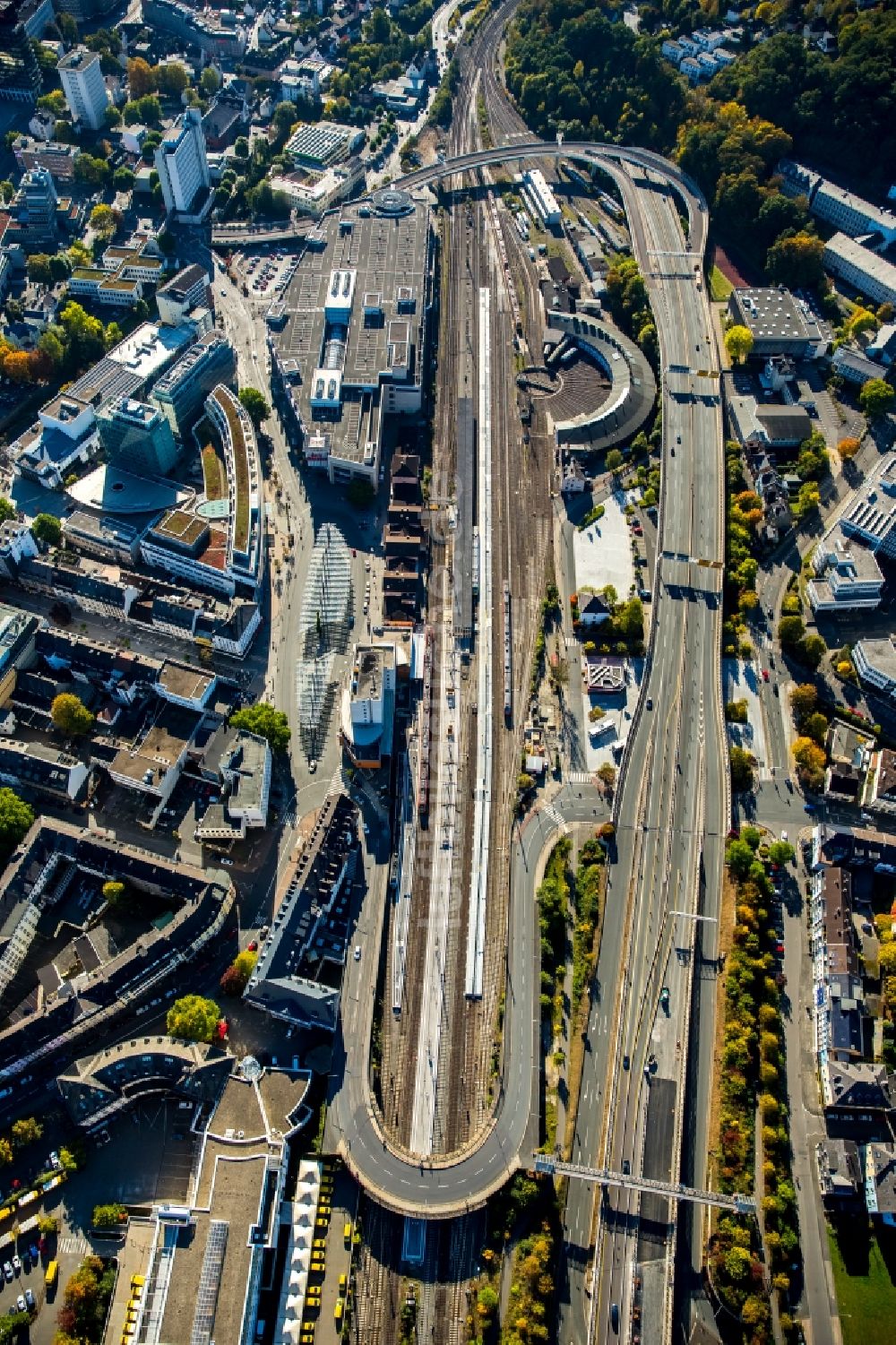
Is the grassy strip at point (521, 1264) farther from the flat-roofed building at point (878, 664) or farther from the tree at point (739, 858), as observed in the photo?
the flat-roofed building at point (878, 664)

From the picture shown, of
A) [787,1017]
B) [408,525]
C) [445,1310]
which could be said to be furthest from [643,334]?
[445,1310]

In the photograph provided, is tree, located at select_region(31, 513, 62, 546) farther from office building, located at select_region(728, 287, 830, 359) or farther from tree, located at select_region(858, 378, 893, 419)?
tree, located at select_region(858, 378, 893, 419)

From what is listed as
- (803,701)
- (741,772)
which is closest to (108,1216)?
(741,772)

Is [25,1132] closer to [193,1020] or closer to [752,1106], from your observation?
[193,1020]

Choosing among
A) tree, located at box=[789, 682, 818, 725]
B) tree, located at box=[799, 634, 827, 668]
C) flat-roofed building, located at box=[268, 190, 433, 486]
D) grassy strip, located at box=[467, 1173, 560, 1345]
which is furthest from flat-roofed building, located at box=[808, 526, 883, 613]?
grassy strip, located at box=[467, 1173, 560, 1345]

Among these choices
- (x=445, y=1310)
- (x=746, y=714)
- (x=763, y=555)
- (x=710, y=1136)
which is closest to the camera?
(x=445, y=1310)

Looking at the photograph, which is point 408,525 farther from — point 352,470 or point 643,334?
point 643,334
